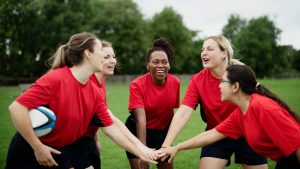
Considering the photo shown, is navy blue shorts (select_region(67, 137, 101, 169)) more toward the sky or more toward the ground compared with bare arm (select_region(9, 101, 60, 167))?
more toward the ground

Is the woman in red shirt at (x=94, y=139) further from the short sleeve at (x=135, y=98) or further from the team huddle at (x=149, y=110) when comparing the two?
the short sleeve at (x=135, y=98)

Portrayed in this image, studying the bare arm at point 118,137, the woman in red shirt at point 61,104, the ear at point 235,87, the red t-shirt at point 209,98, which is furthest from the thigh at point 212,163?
the woman in red shirt at point 61,104

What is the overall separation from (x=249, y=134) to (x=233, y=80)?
0.66 meters

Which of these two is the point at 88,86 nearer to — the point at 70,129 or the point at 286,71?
the point at 70,129

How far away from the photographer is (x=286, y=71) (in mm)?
104500

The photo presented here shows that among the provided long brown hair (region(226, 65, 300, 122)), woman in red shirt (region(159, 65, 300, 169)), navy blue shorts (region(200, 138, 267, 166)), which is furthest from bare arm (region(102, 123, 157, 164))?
long brown hair (region(226, 65, 300, 122))

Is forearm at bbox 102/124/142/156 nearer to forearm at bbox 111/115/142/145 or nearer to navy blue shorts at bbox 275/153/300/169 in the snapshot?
forearm at bbox 111/115/142/145

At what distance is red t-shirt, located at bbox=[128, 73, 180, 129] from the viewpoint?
6184mm

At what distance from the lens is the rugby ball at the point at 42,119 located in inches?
154

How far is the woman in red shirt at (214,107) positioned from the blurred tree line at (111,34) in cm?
3248

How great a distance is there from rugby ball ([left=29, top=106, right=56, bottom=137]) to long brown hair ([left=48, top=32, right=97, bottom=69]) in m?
0.69

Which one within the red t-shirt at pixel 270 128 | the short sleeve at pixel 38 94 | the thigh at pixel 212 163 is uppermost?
the short sleeve at pixel 38 94

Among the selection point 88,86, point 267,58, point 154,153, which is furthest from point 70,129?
point 267,58

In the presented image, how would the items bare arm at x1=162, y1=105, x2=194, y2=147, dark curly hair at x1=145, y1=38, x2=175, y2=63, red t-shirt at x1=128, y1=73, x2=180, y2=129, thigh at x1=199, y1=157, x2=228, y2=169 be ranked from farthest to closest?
1. dark curly hair at x1=145, y1=38, x2=175, y2=63
2. red t-shirt at x1=128, y1=73, x2=180, y2=129
3. bare arm at x1=162, y1=105, x2=194, y2=147
4. thigh at x1=199, y1=157, x2=228, y2=169
